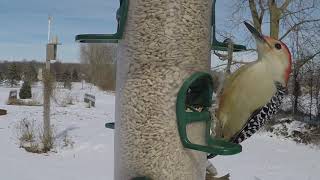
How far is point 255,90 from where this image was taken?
2.71 m

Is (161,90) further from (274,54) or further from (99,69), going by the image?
(99,69)

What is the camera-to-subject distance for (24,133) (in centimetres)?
1042

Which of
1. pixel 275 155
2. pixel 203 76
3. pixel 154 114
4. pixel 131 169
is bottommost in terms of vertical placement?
pixel 275 155

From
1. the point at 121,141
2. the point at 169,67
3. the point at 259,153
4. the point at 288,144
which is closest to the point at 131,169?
the point at 121,141

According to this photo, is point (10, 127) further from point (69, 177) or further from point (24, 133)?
point (69, 177)

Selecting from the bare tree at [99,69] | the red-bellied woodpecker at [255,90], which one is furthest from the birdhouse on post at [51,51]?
the bare tree at [99,69]

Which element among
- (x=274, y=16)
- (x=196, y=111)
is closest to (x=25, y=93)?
(x=274, y=16)

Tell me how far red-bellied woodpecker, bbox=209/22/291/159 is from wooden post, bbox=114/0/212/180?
0.40m

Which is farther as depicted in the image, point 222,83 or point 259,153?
point 259,153

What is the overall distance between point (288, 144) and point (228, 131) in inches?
362

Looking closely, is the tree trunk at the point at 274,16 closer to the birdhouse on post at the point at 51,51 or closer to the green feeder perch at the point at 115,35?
the birdhouse on post at the point at 51,51

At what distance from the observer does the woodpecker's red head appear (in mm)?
2680

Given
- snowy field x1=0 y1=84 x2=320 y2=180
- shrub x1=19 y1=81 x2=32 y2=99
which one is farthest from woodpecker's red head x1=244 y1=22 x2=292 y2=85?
shrub x1=19 y1=81 x2=32 y2=99

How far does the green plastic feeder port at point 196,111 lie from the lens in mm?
2219
